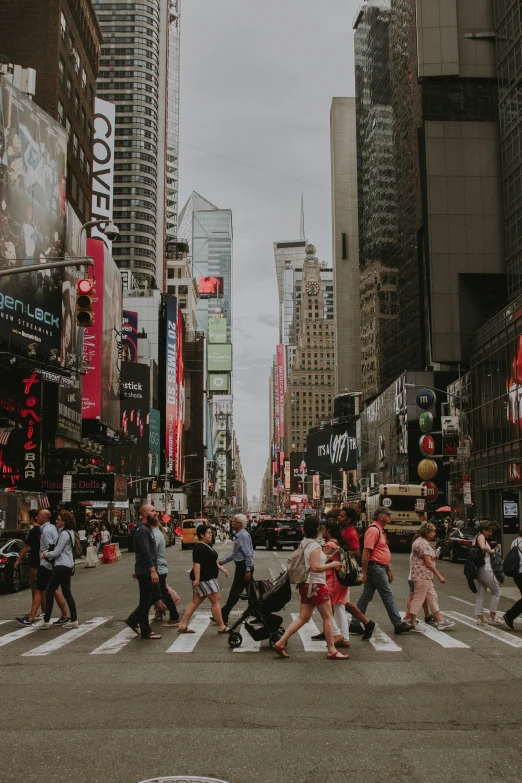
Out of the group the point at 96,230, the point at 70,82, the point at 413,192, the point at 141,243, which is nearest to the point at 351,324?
the point at 141,243

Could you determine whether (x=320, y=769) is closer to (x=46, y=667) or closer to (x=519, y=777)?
(x=519, y=777)

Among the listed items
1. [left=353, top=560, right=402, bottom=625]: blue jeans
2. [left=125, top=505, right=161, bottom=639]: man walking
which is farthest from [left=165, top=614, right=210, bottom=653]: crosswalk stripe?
[left=353, top=560, right=402, bottom=625]: blue jeans

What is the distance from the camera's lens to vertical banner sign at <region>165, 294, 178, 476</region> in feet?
393

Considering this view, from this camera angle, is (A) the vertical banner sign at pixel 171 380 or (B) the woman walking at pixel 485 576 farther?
(A) the vertical banner sign at pixel 171 380

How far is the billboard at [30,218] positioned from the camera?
1617 inches

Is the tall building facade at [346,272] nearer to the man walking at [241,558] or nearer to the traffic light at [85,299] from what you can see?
→ the traffic light at [85,299]

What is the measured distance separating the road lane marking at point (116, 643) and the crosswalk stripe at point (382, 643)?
3633mm

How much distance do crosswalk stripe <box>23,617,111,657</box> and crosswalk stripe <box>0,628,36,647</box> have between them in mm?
610

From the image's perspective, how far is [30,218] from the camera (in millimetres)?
44062

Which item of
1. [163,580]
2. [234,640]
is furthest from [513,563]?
[163,580]

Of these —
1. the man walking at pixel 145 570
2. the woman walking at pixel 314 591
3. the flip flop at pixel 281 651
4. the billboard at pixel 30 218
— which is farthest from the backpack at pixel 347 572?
the billboard at pixel 30 218

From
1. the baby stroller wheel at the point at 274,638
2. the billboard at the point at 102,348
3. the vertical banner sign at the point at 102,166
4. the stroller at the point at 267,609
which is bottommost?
the baby stroller wheel at the point at 274,638

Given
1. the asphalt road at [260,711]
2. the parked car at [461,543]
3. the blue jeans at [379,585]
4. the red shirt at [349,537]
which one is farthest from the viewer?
the parked car at [461,543]

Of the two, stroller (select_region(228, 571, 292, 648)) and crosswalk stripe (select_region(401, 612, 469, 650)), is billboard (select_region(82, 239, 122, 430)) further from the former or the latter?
stroller (select_region(228, 571, 292, 648))
